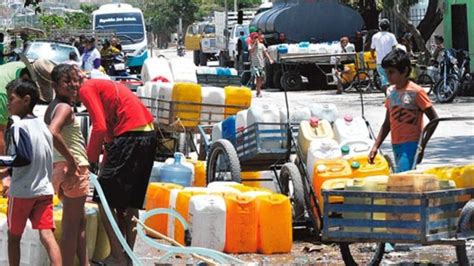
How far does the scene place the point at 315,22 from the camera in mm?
37531

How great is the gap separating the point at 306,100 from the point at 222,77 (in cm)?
1333

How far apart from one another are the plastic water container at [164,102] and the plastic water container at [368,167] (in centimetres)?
384

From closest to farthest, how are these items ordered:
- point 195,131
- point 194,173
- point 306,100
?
1. point 194,173
2. point 195,131
3. point 306,100

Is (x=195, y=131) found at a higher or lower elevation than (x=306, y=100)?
higher

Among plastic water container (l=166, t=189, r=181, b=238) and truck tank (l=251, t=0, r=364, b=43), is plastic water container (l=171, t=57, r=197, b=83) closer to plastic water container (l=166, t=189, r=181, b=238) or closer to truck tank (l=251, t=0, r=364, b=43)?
plastic water container (l=166, t=189, r=181, b=238)

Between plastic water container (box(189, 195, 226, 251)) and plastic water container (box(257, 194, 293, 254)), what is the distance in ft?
1.09

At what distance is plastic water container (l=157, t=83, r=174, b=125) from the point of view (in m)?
14.1

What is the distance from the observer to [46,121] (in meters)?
8.91

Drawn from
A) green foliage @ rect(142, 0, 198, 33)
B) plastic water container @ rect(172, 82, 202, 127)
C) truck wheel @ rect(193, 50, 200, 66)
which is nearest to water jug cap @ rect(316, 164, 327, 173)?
plastic water container @ rect(172, 82, 202, 127)

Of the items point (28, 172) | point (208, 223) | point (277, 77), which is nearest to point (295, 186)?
point (208, 223)

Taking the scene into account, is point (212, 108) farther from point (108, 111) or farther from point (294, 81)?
point (294, 81)

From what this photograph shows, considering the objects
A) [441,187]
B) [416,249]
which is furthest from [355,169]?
[441,187]

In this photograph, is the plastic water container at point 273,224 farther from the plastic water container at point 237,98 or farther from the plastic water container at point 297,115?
the plastic water container at point 237,98

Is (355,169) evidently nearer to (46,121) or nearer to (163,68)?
(46,121)
